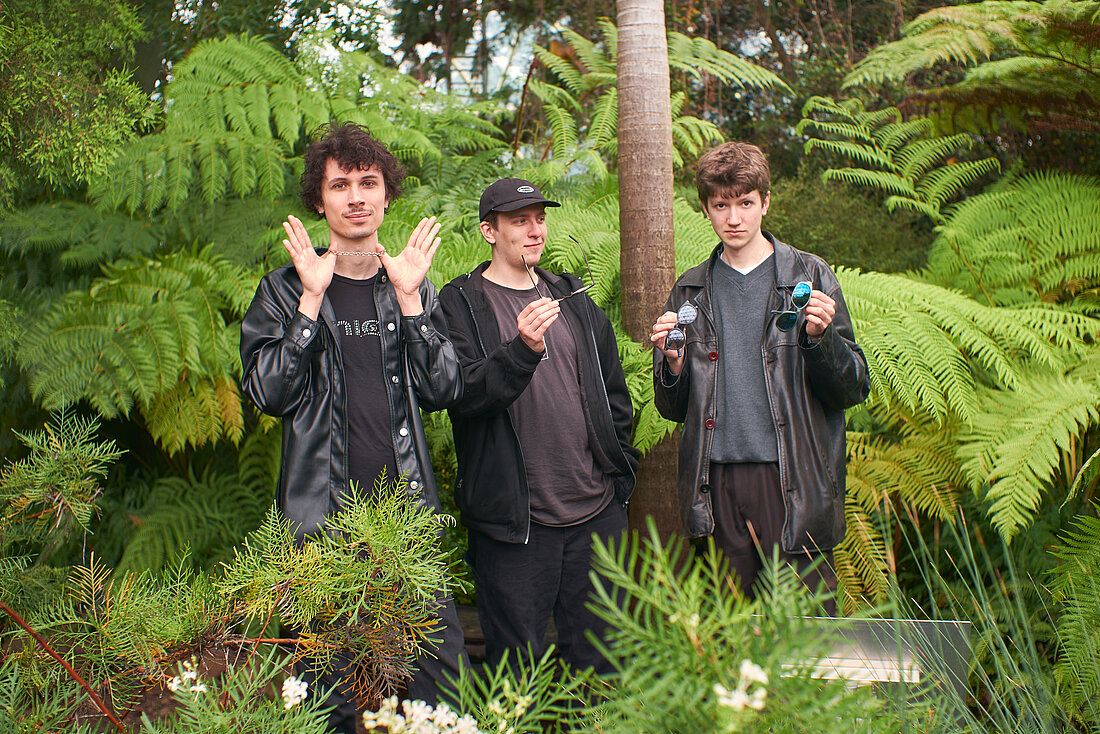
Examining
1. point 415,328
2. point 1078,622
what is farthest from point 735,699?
point 415,328

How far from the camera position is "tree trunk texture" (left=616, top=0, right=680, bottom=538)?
3637mm

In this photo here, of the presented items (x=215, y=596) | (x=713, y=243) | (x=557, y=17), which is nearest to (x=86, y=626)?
(x=215, y=596)

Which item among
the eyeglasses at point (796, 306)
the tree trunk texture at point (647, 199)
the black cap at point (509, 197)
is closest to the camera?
the eyeglasses at point (796, 306)

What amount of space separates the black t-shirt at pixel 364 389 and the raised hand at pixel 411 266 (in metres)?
0.16

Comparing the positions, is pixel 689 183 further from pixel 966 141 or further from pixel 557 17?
pixel 557 17

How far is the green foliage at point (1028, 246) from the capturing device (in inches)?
172

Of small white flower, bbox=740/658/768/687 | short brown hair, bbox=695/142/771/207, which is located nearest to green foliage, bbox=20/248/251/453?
short brown hair, bbox=695/142/771/207

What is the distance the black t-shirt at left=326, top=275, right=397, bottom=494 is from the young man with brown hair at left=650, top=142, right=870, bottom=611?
960mm

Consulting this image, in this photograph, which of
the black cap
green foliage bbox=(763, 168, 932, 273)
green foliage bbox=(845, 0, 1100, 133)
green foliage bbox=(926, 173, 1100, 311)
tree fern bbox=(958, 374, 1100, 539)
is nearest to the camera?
the black cap

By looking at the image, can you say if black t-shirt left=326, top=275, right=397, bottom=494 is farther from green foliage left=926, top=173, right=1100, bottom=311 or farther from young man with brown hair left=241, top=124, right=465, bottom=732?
green foliage left=926, top=173, right=1100, bottom=311

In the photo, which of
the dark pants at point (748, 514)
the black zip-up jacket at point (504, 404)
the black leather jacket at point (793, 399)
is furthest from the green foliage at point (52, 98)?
the dark pants at point (748, 514)

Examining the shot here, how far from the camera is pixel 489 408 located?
9.27ft

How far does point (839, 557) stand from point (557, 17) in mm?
7164

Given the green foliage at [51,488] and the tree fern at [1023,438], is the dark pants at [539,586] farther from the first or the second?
the tree fern at [1023,438]
